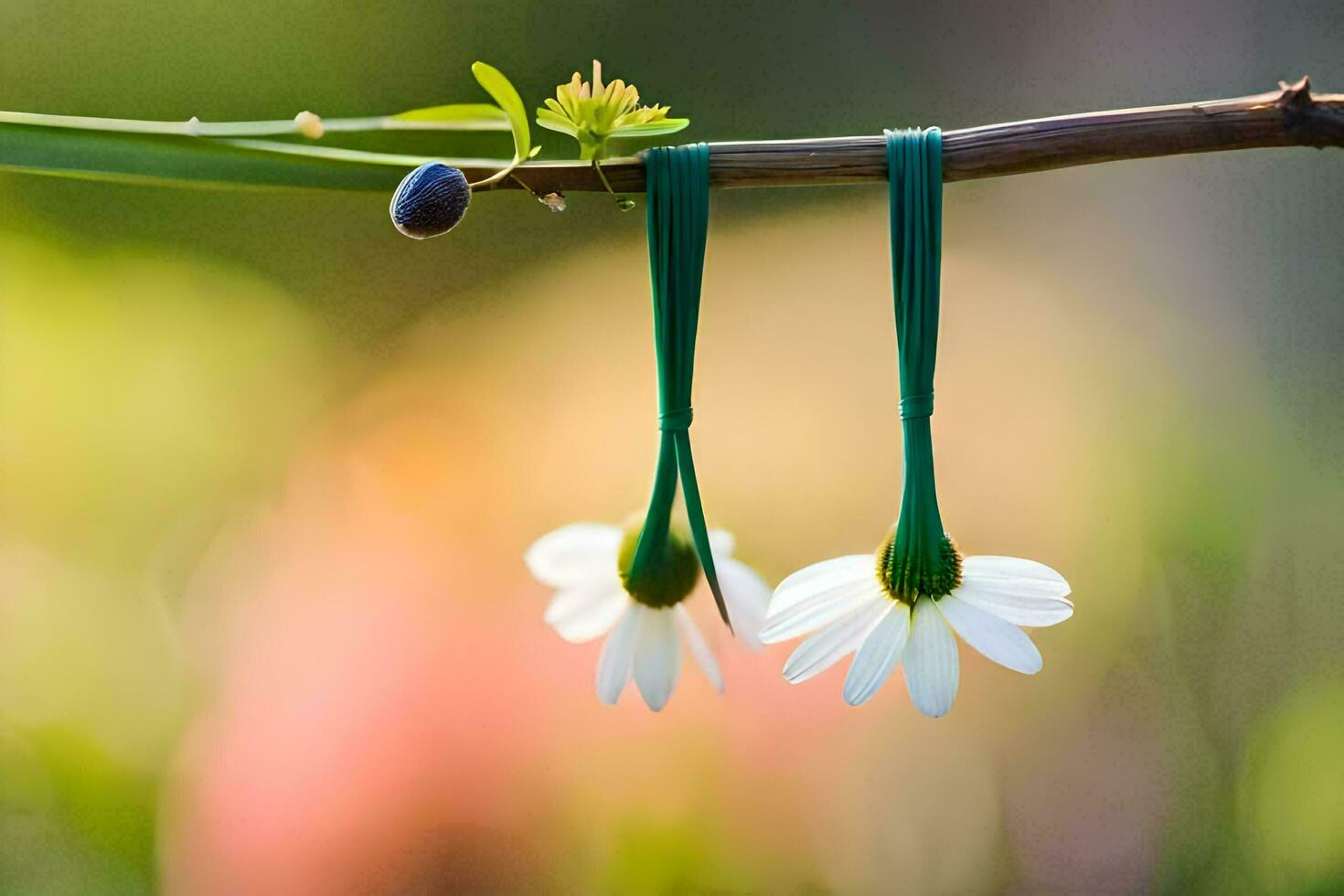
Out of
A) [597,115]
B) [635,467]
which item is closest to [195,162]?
[597,115]

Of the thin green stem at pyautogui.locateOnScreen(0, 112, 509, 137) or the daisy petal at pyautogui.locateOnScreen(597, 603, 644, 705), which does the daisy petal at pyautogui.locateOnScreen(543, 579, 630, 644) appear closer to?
the daisy petal at pyautogui.locateOnScreen(597, 603, 644, 705)

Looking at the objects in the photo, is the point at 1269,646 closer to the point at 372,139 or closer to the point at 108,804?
the point at 372,139

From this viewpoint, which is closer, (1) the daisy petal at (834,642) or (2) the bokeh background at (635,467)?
(1) the daisy petal at (834,642)

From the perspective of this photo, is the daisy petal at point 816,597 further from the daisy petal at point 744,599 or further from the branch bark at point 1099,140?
the branch bark at point 1099,140

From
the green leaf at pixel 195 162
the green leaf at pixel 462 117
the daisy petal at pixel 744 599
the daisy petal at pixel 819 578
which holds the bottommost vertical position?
the daisy petal at pixel 744 599

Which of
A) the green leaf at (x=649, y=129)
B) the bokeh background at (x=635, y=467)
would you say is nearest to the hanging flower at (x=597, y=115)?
the green leaf at (x=649, y=129)

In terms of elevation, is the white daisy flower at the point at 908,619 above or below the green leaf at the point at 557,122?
below
